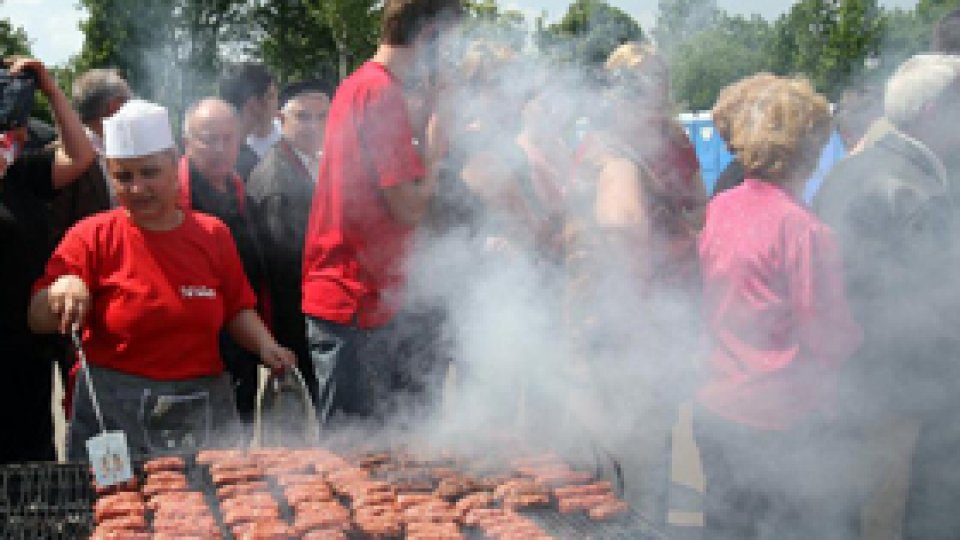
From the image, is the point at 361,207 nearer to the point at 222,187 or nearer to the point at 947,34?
the point at 222,187

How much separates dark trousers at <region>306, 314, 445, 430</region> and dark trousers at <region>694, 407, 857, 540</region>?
125 centimetres

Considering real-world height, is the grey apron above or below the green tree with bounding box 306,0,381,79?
below

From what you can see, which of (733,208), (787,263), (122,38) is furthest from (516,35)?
(122,38)

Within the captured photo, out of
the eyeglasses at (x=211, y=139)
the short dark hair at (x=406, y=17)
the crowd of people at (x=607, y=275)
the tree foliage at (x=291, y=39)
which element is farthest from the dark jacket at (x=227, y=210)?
the tree foliage at (x=291, y=39)

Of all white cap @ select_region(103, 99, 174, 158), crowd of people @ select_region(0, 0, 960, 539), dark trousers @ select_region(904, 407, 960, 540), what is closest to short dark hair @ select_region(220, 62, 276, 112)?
crowd of people @ select_region(0, 0, 960, 539)

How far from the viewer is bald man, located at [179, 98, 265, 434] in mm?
4738

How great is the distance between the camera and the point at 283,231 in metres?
4.86

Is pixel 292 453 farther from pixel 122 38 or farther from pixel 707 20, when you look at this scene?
pixel 122 38

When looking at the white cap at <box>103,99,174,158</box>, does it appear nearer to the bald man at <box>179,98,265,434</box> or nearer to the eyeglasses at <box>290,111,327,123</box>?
the bald man at <box>179,98,265,434</box>

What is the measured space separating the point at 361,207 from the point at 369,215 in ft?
0.16

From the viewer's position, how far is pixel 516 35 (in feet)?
16.2

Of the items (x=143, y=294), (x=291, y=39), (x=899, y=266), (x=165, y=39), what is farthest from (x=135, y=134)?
(x=291, y=39)

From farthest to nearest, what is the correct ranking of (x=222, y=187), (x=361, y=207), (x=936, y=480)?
(x=222, y=187), (x=936, y=480), (x=361, y=207)

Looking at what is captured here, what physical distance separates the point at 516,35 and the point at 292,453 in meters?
2.82
